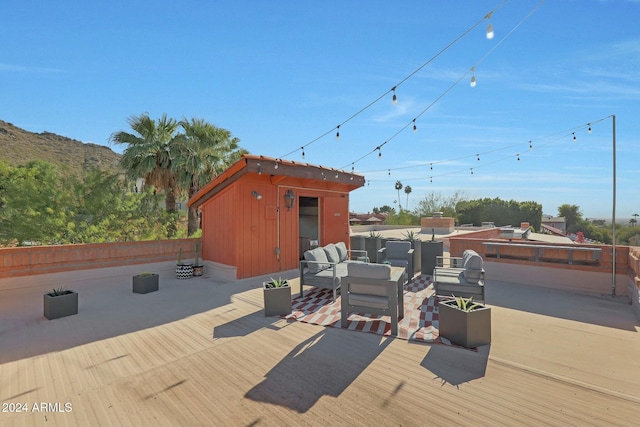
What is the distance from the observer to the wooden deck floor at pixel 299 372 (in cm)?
209

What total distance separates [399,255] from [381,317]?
8.03 feet

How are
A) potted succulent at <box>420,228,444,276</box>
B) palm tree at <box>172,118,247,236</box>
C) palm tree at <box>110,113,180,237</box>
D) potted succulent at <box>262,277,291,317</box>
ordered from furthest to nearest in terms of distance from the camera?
1. palm tree at <box>172,118,247,236</box>
2. palm tree at <box>110,113,180,237</box>
3. potted succulent at <box>420,228,444,276</box>
4. potted succulent at <box>262,277,291,317</box>

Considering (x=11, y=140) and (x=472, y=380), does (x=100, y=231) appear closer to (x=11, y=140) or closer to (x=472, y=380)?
(x=472, y=380)

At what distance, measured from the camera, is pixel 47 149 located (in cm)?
3409

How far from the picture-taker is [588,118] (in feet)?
20.5

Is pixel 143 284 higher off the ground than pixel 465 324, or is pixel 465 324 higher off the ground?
pixel 465 324

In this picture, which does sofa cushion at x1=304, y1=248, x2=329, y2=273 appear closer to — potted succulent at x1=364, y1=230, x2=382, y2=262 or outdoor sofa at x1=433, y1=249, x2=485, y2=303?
outdoor sofa at x1=433, y1=249, x2=485, y2=303

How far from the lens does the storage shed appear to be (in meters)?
6.38

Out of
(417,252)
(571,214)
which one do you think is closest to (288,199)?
(417,252)

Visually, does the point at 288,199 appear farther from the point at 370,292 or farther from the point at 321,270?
the point at 370,292

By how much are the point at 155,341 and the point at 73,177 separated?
651 cm

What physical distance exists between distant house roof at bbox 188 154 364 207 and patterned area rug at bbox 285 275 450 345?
8.82 ft

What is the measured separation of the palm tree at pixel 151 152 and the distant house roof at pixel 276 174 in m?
3.22

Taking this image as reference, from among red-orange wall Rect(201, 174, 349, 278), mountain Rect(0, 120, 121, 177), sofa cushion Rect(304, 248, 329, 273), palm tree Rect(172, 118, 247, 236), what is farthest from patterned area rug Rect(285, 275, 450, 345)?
mountain Rect(0, 120, 121, 177)
